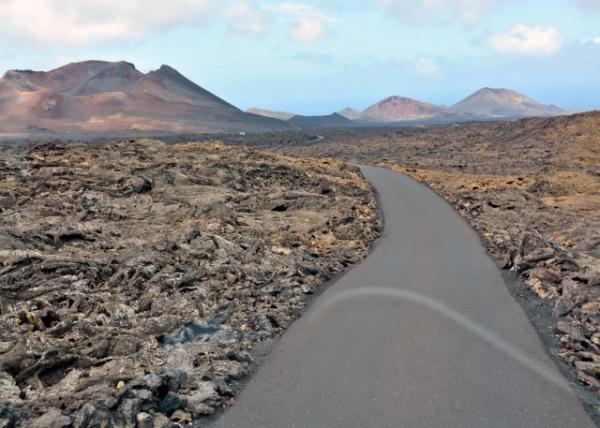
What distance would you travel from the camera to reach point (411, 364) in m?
10.4

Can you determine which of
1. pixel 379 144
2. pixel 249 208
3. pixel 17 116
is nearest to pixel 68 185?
pixel 249 208

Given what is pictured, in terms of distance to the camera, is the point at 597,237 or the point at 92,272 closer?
the point at 92,272

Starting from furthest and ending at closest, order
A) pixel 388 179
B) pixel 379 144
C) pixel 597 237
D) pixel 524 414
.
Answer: pixel 379 144 → pixel 388 179 → pixel 597 237 → pixel 524 414

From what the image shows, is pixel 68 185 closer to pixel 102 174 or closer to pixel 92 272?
pixel 102 174

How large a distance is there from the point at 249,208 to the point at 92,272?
13.2 m

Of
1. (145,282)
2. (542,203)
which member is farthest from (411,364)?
(542,203)

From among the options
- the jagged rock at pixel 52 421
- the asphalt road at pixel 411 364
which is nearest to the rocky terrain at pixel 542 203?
the asphalt road at pixel 411 364

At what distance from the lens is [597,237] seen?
20703 mm

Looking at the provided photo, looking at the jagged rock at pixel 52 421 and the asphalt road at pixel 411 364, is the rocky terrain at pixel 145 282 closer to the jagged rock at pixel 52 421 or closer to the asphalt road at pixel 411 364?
the jagged rock at pixel 52 421

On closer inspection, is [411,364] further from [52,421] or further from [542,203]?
[542,203]

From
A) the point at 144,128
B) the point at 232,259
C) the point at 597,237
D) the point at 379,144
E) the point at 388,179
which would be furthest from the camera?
the point at 144,128

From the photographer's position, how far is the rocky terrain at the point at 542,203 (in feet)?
41.0

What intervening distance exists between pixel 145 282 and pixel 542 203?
25.1 metres

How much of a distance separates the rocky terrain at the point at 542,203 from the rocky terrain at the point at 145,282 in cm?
612
